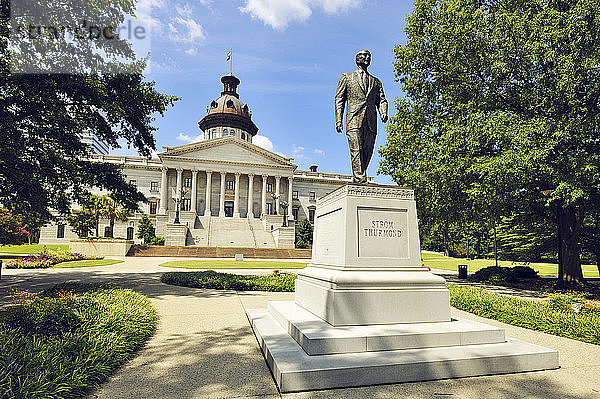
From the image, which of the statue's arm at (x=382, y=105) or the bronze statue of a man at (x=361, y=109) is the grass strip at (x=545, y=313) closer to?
the bronze statue of a man at (x=361, y=109)

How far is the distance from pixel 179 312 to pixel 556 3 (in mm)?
19139

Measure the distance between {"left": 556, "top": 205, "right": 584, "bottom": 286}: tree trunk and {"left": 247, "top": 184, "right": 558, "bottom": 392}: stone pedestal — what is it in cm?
1474

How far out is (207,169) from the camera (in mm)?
68750

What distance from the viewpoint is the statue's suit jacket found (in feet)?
24.1

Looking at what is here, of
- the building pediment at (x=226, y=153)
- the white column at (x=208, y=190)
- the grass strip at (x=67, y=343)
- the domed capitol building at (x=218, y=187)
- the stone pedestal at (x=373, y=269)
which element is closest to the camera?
the grass strip at (x=67, y=343)

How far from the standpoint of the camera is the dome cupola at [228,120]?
3081 inches

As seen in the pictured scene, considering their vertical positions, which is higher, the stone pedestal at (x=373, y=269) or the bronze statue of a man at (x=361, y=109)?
the bronze statue of a man at (x=361, y=109)

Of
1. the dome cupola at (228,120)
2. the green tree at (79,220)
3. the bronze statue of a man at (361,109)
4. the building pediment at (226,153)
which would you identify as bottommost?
the green tree at (79,220)

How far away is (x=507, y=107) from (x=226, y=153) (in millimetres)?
58592

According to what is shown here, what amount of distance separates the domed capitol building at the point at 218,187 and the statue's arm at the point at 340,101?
171 feet

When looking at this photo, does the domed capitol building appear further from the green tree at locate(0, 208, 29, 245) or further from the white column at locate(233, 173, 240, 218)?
the green tree at locate(0, 208, 29, 245)

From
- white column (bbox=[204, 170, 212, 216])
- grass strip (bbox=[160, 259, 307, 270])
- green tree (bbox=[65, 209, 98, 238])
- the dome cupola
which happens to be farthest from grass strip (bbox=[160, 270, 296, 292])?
the dome cupola

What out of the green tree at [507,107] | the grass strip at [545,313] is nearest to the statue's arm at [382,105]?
the grass strip at [545,313]

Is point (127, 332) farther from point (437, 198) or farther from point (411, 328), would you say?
point (437, 198)
